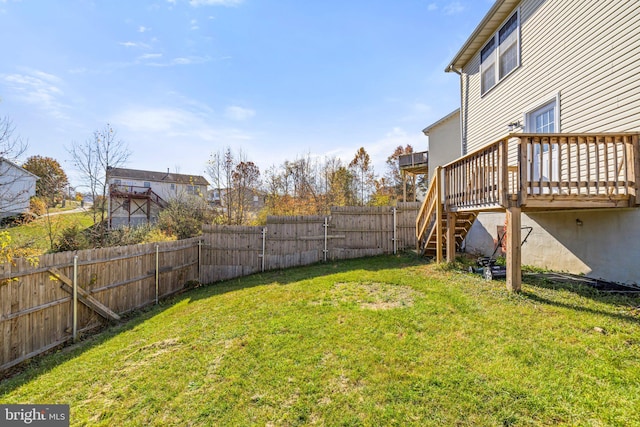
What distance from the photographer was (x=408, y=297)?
4973 mm

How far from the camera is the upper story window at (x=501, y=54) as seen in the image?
7173 millimetres

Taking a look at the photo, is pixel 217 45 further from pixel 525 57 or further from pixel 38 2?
pixel 525 57

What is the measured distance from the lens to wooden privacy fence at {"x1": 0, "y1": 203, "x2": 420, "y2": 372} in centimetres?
451

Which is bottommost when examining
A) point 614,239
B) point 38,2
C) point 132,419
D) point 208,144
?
point 132,419

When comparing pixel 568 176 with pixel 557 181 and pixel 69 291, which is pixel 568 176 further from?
pixel 69 291

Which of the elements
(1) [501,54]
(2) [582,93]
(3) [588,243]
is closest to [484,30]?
(1) [501,54]

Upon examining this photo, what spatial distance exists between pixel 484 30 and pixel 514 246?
7087 mm

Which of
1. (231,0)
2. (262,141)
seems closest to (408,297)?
(231,0)

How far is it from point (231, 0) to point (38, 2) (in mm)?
3944

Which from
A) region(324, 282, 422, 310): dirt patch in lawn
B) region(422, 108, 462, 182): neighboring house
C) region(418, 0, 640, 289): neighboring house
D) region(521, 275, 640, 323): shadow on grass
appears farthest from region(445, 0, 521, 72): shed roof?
region(324, 282, 422, 310): dirt patch in lawn

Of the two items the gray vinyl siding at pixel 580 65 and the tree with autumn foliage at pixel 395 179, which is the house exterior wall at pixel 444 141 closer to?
the gray vinyl siding at pixel 580 65

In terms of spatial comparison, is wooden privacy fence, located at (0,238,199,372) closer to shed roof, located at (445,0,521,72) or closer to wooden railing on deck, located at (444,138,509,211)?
wooden railing on deck, located at (444,138,509,211)

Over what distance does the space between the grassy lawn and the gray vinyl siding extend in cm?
331

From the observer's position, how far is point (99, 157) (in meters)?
10.9
